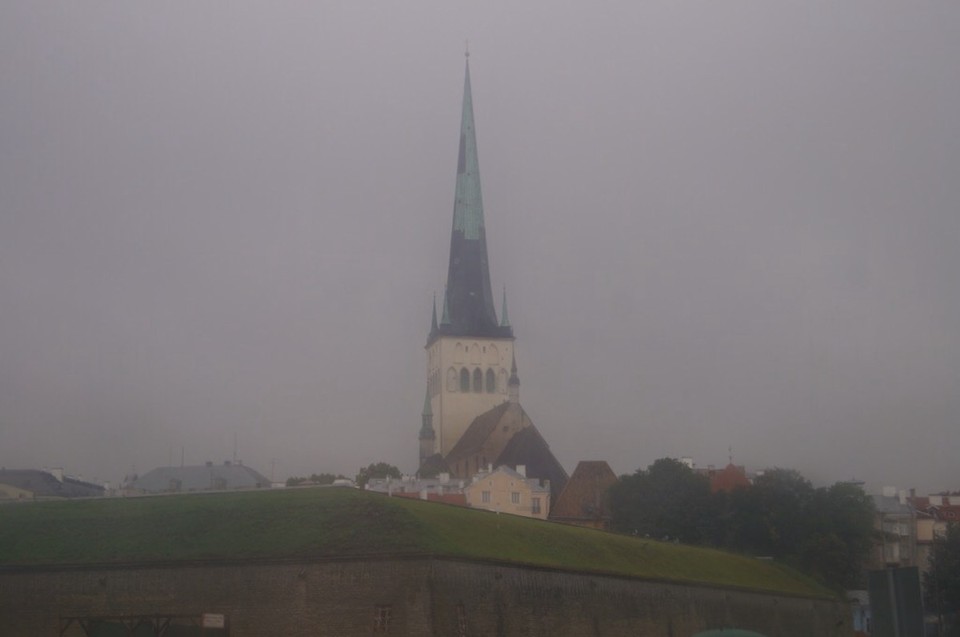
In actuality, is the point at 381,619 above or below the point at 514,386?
below

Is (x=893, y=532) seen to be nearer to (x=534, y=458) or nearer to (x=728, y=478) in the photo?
(x=728, y=478)

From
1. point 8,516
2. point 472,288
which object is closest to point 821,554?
point 8,516

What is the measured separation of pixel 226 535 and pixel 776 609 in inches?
1152

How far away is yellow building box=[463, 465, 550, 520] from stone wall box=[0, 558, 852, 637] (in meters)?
45.4

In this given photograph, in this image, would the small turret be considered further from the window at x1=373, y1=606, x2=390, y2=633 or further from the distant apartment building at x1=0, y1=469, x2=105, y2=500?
the window at x1=373, y1=606, x2=390, y2=633

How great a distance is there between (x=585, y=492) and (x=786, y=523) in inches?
855

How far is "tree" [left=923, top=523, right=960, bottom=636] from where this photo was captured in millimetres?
69375

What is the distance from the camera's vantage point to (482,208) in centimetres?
12744

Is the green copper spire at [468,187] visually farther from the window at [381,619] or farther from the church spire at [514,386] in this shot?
the window at [381,619]

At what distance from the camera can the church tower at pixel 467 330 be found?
127 m

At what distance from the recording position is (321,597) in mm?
37500

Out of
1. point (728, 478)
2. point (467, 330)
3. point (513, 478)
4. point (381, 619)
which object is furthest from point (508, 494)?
point (381, 619)

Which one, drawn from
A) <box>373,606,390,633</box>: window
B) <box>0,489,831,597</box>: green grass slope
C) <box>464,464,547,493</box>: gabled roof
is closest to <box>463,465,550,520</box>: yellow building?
<box>464,464,547,493</box>: gabled roof

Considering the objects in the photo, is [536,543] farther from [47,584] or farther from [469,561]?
[47,584]
